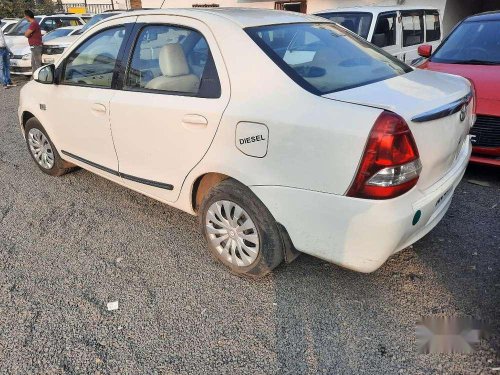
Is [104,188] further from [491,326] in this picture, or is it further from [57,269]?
[491,326]

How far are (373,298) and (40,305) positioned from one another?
6.95ft

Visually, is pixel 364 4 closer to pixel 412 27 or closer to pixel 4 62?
pixel 412 27

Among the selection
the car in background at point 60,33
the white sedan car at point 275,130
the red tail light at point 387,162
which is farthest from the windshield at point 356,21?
the car in background at point 60,33

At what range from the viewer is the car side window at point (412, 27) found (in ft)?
23.6

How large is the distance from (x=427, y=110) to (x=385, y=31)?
5.22m

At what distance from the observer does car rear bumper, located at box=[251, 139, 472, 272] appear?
213 cm

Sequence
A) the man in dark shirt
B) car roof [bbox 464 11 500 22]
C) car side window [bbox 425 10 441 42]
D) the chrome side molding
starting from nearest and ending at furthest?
1. the chrome side molding
2. car roof [bbox 464 11 500 22]
3. car side window [bbox 425 10 441 42]
4. the man in dark shirt

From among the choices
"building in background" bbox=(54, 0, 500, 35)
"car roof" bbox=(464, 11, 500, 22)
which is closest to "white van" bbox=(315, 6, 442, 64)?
"building in background" bbox=(54, 0, 500, 35)

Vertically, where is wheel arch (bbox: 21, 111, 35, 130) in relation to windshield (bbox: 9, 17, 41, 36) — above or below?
below

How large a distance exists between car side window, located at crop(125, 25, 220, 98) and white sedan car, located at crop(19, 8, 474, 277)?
1 cm

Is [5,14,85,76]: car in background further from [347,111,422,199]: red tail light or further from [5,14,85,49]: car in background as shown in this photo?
[347,111,422,199]: red tail light

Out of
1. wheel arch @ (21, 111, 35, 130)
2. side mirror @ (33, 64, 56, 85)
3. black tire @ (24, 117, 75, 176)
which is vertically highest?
side mirror @ (33, 64, 56, 85)

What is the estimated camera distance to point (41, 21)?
536 inches

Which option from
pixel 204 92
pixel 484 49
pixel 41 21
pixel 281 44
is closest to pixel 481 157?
pixel 484 49
